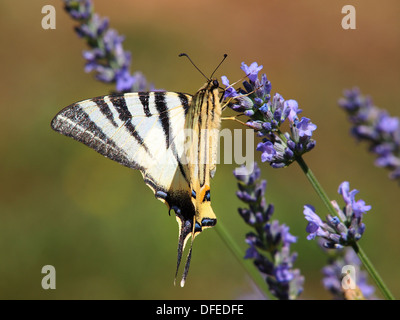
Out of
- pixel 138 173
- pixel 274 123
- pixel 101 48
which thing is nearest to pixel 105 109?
pixel 101 48

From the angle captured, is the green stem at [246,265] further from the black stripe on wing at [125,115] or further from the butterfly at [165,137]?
the black stripe on wing at [125,115]

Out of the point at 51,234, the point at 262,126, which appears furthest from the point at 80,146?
the point at 262,126

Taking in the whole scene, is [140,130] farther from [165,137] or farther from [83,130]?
[83,130]

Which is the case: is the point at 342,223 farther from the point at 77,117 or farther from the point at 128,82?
the point at 128,82

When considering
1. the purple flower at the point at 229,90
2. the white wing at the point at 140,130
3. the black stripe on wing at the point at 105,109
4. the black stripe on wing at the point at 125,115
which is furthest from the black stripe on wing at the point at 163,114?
the purple flower at the point at 229,90

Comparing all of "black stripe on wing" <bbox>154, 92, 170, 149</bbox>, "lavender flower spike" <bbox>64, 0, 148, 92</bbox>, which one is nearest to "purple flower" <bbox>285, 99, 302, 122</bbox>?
"black stripe on wing" <bbox>154, 92, 170, 149</bbox>
